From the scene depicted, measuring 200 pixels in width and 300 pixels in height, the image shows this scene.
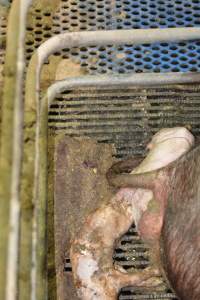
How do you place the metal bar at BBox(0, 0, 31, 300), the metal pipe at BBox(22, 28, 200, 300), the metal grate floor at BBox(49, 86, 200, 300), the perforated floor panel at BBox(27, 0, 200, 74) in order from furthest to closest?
the perforated floor panel at BBox(27, 0, 200, 74) → the metal grate floor at BBox(49, 86, 200, 300) → the metal pipe at BBox(22, 28, 200, 300) → the metal bar at BBox(0, 0, 31, 300)

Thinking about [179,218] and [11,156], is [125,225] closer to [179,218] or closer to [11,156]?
[179,218]

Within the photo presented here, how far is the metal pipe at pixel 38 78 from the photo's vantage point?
5.98 ft

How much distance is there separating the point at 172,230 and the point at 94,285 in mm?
332

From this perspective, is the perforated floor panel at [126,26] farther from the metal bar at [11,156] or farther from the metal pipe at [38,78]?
the metal bar at [11,156]

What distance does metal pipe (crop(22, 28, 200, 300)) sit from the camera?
1.82 meters

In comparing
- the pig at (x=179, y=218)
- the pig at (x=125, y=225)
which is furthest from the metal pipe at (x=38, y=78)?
the pig at (x=179, y=218)

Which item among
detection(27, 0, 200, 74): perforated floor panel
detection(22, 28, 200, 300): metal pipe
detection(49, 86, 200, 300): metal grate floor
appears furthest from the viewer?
detection(27, 0, 200, 74): perforated floor panel

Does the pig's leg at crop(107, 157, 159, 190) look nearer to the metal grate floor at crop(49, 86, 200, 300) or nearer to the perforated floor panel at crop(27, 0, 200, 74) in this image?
the metal grate floor at crop(49, 86, 200, 300)

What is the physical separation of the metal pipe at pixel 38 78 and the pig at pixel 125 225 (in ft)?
0.52

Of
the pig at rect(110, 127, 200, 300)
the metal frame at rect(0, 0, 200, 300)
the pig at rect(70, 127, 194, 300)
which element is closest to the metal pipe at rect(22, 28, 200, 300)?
the metal frame at rect(0, 0, 200, 300)

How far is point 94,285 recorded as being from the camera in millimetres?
1826

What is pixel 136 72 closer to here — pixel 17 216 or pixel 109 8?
pixel 109 8

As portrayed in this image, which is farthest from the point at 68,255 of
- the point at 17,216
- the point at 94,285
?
the point at 17,216

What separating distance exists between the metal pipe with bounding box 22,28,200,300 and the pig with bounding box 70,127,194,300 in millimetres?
158
